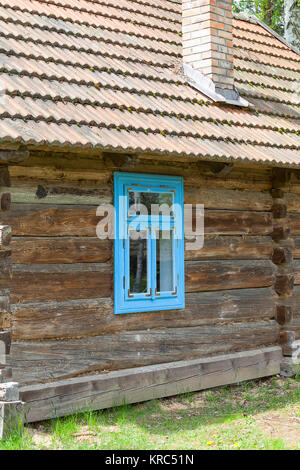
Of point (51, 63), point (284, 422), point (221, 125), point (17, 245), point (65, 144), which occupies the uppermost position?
point (51, 63)

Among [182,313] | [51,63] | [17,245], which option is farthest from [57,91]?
[182,313]

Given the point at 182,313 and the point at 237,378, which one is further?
the point at 237,378

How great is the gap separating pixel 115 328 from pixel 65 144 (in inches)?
82.3

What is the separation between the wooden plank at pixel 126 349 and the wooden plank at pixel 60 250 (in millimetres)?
796

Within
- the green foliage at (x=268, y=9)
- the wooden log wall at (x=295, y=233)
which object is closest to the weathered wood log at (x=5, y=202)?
the wooden log wall at (x=295, y=233)

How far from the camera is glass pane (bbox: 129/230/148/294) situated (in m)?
7.09

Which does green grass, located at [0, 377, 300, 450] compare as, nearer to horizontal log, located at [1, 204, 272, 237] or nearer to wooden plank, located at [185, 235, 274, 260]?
wooden plank, located at [185, 235, 274, 260]

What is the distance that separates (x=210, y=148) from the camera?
697cm

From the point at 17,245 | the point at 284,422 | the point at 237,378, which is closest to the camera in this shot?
the point at 17,245

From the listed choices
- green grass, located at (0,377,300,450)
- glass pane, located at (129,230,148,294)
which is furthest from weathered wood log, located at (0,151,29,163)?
green grass, located at (0,377,300,450)

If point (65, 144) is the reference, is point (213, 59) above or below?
above

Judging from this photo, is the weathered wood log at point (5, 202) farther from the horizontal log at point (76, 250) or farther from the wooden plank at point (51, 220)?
the horizontal log at point (76, 250)

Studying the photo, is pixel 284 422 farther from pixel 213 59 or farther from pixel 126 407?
pixel 213 59

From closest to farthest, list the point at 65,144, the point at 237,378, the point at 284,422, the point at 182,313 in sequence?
the point at 65,144 → the point at 284,422 → the point at 182,313 → the point at 237,378
